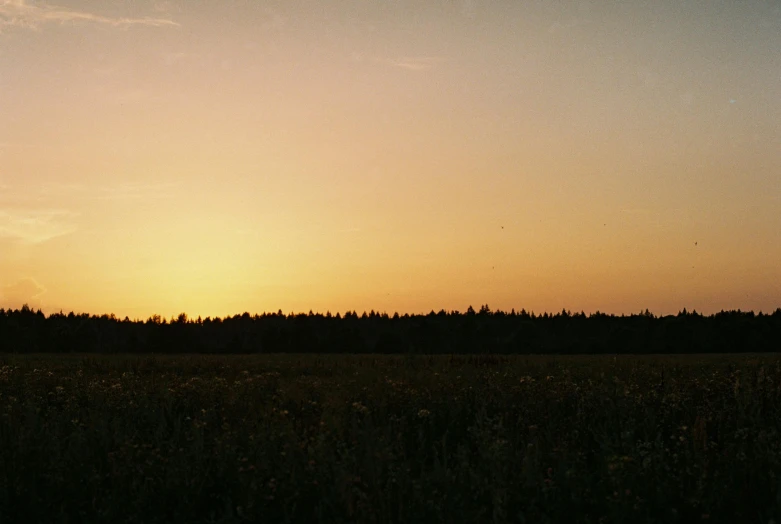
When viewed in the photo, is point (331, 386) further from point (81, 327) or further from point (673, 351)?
point (81, 327)

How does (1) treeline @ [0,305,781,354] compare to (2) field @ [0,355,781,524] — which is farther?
(1) treeline @ [0,305,781,354]

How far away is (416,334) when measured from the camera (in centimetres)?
10131

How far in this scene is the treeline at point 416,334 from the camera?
91.2 meters

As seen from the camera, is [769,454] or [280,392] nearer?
[769,454]

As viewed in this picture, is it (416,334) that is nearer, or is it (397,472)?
(397,472)

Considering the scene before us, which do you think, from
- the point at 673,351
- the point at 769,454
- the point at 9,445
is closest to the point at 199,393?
the point at 9,445

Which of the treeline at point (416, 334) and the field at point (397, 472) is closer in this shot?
the field at point (397, 472)

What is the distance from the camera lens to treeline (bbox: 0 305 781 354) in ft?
299

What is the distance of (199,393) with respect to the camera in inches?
535

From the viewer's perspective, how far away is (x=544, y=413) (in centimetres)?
1076

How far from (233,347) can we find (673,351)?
56.5m

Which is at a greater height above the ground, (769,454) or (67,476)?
(769,454)

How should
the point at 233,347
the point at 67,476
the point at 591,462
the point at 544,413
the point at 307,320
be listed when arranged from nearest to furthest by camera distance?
1. the point at 67,476
2. the point at 591,462
3. the point at 544,413
4. the point at 233,347
5. the point at 307,320

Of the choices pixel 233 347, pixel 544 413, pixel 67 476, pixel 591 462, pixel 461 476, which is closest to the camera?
pixel 461 476
